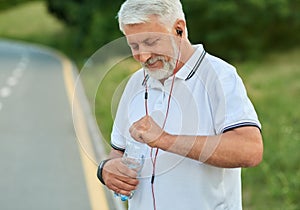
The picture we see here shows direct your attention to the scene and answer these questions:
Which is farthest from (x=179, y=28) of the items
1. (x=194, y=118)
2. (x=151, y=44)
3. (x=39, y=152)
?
(x=39, y=152)

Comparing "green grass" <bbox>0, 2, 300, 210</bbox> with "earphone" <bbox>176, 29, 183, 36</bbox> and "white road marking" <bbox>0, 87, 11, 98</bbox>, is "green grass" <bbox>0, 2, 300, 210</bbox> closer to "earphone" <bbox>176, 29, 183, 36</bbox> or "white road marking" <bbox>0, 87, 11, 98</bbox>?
"earphone" <bbox>176, 29, 183, 36</bbox>

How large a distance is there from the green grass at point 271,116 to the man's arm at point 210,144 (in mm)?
346

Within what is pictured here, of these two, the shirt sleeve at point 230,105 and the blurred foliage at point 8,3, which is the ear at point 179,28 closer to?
the shirt sleeve at point 230,105

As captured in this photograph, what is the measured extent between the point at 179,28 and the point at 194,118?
0.94ft

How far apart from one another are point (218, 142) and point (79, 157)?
7.83 metres

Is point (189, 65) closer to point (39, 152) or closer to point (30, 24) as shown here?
point (39, 152)

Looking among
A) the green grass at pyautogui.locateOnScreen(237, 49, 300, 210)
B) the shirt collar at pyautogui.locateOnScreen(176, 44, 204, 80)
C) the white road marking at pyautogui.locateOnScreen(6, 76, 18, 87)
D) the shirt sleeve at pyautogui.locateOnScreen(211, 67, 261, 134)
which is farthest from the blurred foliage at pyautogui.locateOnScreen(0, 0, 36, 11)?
the shirt sleeve at pyautogui.locateOnScreen(211, 67, 261, 134)

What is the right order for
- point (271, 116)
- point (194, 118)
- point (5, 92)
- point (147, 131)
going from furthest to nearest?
point (5, 92) → point (271, 116) → point (194, 118) → point (147, 131)

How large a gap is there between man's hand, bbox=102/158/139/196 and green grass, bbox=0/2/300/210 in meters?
0.20

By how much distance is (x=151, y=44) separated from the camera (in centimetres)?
237

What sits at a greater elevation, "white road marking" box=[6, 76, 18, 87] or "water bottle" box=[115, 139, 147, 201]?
"water bottle" box=[115, 139, 147, 201]

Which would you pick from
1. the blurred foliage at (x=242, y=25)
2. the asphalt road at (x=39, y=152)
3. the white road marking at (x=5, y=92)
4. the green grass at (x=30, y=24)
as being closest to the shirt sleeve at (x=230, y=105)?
the asphalt road at (x=39, y=152)

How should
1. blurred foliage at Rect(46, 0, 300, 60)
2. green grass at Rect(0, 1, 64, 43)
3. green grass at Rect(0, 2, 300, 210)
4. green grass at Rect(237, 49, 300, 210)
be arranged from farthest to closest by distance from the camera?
1. green grass at Rect(0, 1, 64, 43)
2. blurred foliage at Rect(46, 0, 300, 60)
3. green grass at Rect(237, 49, 300, 210)
4. green grass at Rect(0, 2, 300, 210)

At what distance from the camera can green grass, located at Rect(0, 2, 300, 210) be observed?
2725 millimetres
